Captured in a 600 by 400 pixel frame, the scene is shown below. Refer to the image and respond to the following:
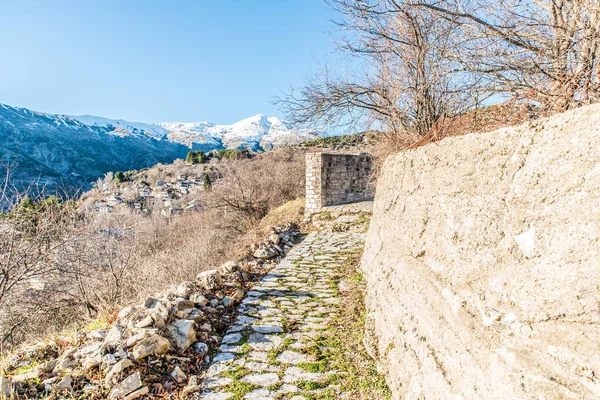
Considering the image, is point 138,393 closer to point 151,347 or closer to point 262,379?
point 151,347

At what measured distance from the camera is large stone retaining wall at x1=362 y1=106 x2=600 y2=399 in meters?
1.06

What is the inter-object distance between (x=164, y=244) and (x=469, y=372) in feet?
58.9

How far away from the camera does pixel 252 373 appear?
2.73m

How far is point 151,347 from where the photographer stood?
284 centimetres

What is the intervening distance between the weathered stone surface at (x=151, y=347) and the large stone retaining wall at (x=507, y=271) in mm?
1999

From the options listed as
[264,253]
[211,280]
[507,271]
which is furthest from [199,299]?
[507,271]

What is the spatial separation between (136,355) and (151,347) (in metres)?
0.13

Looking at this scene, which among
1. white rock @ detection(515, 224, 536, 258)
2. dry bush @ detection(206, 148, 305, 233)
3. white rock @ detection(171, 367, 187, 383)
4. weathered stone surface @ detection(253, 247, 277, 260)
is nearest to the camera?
white rock @ detection(515, 224, 536, 258)

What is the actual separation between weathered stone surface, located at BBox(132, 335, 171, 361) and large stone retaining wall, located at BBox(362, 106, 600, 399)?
200 centimetres

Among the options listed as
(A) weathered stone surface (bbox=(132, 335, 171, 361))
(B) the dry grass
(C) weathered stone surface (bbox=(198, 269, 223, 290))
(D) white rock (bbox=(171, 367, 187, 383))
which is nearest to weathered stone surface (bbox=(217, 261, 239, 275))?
(C) weathered stone surface (bbox=(198, 269, 223, 290))

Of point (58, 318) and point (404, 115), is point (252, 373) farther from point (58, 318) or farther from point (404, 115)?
point (58, 318)

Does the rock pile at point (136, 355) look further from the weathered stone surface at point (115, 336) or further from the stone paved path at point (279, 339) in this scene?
the stone paved path at point (279, 339)

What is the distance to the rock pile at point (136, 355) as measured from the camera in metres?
2.57

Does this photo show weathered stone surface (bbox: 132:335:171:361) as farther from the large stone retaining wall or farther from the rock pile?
the large stone retaining wall
